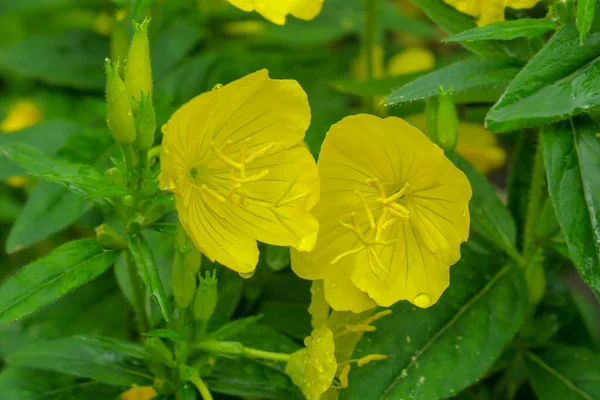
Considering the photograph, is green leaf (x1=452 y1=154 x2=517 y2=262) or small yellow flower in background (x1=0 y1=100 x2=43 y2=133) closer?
green leaf (x1=452 y1=154 x2=517 y2=262)

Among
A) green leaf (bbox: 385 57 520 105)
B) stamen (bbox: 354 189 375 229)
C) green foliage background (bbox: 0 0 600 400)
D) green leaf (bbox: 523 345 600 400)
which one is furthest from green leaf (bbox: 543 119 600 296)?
green leaf (bbox: 523 345 600 400)

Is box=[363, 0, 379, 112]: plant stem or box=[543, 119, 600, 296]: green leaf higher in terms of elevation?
box=[543, 119, 600, 296]: green leaf

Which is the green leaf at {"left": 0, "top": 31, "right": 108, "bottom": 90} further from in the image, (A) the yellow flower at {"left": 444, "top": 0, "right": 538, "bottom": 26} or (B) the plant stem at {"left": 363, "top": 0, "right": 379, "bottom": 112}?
(A) the yellow flower at {"left": 444, "top": 0, "right": 538, "bottom": 26}

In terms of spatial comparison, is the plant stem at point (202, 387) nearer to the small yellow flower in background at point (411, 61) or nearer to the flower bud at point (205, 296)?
the flower bud at point (205, 296)

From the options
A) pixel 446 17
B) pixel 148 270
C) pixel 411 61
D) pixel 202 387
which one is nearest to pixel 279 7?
pixel 446 17

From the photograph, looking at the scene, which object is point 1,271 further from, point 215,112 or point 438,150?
point 438,150

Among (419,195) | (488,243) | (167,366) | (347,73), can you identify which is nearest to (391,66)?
(347,73)
